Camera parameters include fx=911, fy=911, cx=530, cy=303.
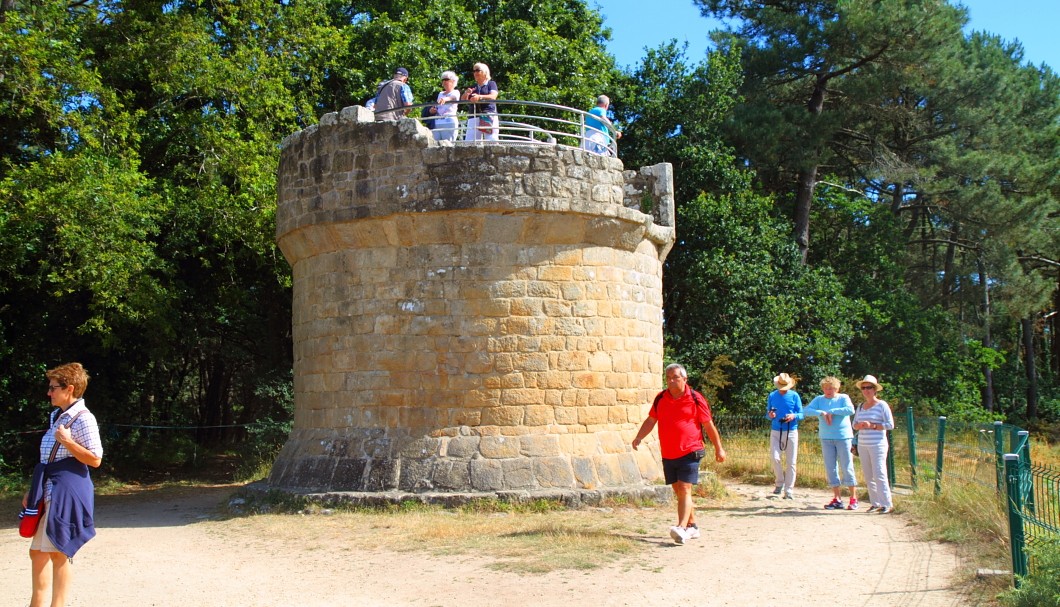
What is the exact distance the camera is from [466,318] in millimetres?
10805

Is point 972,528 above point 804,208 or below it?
below

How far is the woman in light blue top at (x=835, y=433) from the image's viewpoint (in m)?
10.6

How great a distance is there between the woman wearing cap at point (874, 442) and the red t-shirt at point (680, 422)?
254 cm

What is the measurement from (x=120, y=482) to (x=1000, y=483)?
14.6 metres

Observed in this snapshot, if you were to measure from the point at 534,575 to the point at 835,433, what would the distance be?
16.1ft

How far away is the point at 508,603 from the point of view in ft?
21.4

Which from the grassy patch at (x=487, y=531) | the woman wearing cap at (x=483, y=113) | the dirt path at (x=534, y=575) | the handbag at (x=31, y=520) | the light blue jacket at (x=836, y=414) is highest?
the woman wearing cap at (x=483, y=113)

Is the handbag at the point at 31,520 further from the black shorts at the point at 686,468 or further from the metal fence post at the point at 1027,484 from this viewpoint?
the metal fence post at the point at 1027,484

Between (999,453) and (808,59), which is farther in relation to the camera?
(808,59)

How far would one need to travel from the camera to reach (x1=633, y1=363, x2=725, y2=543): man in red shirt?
8.52 meters

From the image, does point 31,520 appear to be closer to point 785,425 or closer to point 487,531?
point 487,531

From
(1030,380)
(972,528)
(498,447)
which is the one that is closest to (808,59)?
(1030,380)

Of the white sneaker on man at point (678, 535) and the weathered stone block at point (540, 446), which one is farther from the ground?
the weathered stone block at point (540, 446)

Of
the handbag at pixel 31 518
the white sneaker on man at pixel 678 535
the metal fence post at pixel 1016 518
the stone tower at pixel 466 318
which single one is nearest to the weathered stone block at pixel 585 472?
the stone tower at pixel 466 318
